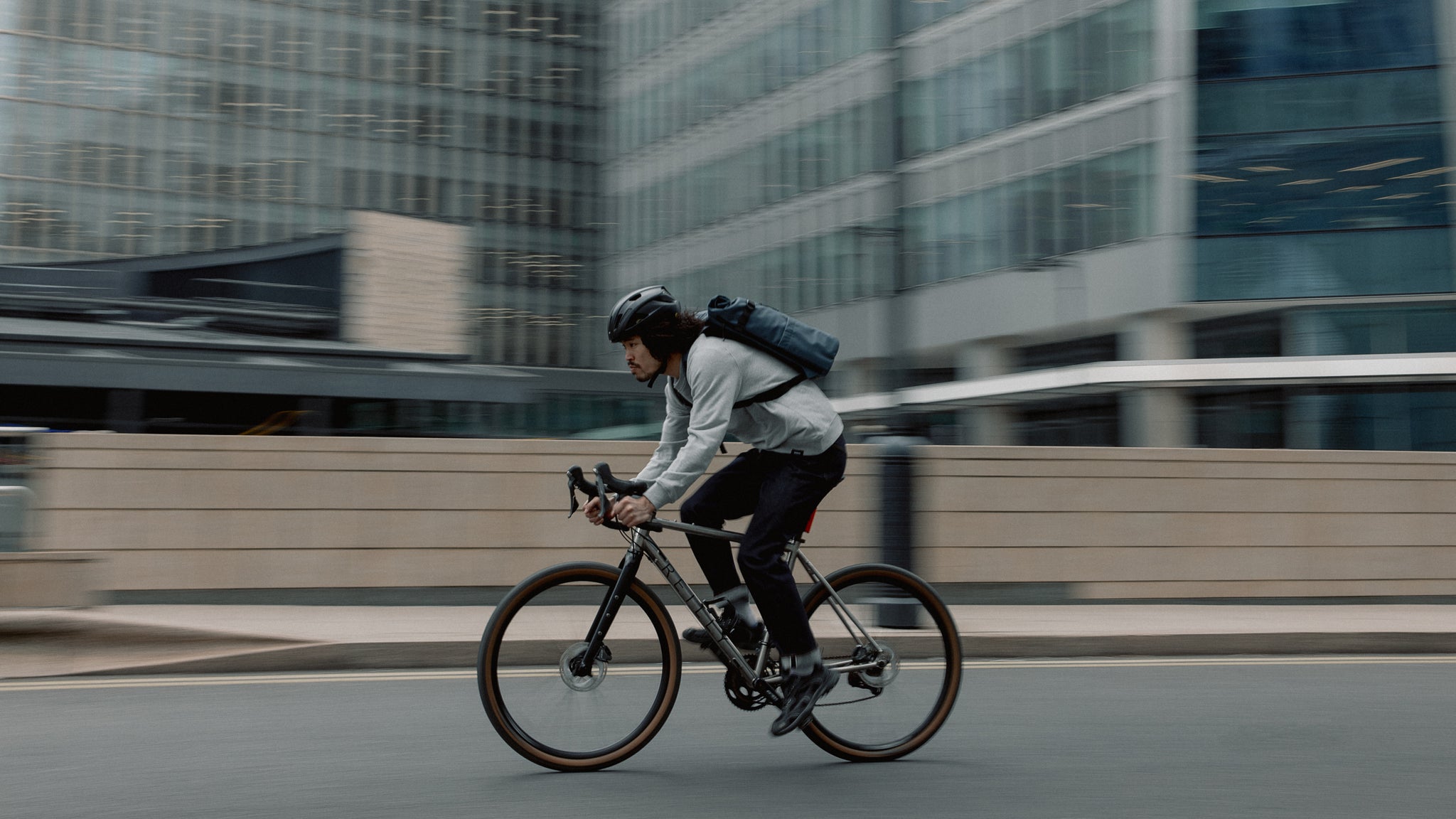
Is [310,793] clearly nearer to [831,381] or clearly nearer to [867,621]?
[867,621]

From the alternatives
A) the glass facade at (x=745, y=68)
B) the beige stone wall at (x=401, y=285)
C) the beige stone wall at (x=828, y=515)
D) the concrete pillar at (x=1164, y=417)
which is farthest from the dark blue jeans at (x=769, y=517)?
the glass facade at (x=745, y=68)

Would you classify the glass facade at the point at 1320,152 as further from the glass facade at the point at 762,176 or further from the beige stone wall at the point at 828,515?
the beige stone wall at the point at 828,515

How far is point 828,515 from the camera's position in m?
11.6

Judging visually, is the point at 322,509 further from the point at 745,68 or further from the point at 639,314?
the point at 745,68

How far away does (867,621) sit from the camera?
5078mm

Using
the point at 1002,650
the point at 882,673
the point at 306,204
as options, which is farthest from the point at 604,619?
the point at 306,204

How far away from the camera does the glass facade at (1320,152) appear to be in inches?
1049

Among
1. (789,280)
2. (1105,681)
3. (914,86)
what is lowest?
(1105,681)

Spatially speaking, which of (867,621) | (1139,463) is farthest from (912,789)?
(1139,463)

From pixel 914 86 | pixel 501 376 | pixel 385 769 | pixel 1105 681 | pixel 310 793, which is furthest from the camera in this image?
pixel 914 86

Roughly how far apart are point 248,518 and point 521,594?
6.82 meters

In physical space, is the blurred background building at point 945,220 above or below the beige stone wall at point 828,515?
above

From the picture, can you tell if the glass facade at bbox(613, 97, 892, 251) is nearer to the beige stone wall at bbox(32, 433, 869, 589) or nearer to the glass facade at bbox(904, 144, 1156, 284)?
the glass facade at bbox(904, 144, 1156, 284)

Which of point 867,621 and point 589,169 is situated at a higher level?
point 589,169
